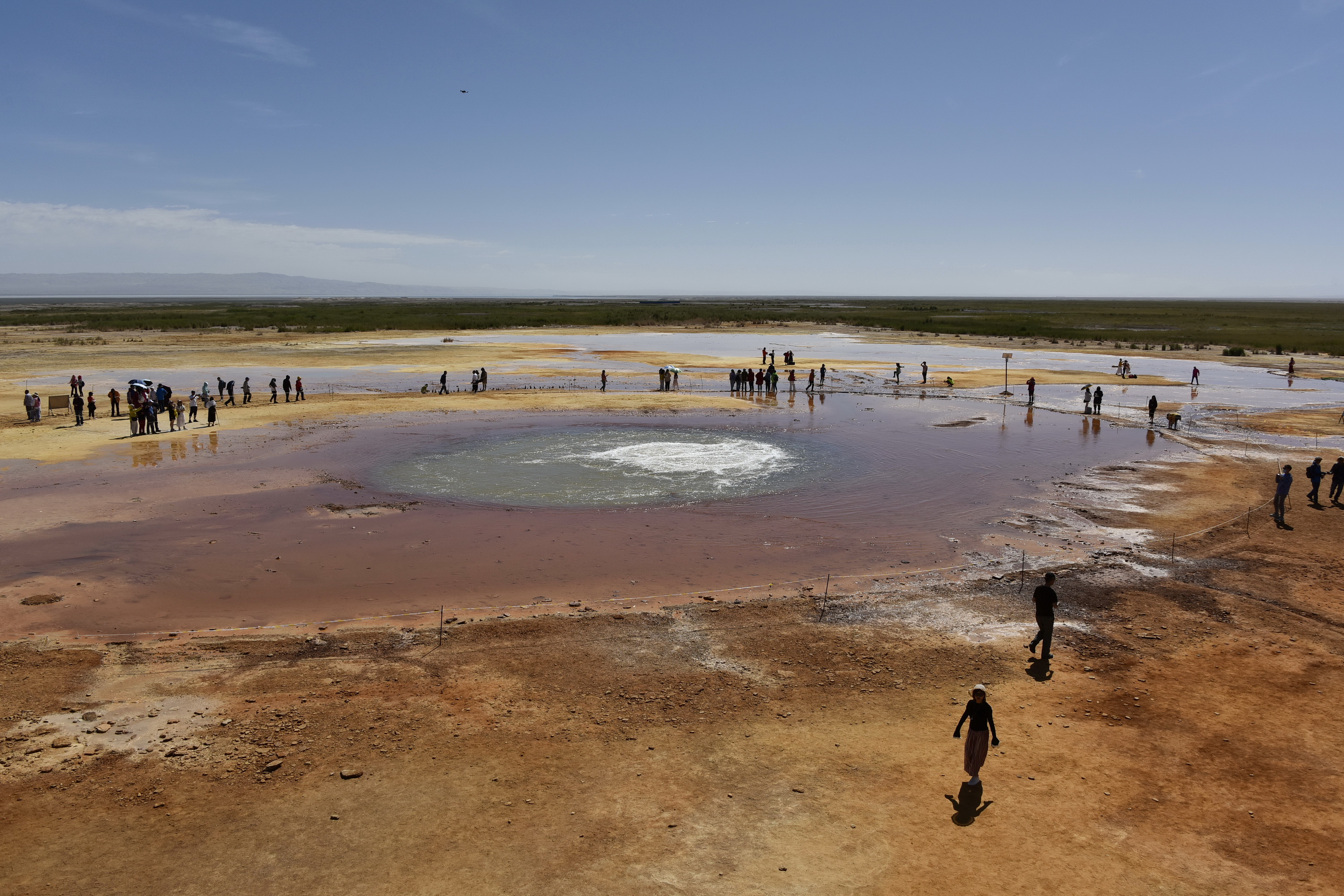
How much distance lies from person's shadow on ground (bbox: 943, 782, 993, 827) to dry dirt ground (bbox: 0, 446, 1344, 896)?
4cm

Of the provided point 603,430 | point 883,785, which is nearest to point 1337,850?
point 883,785

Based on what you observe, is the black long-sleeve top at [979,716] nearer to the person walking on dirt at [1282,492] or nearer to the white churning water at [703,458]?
the white churning water at [703,458]

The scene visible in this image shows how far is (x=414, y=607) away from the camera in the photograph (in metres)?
15.2

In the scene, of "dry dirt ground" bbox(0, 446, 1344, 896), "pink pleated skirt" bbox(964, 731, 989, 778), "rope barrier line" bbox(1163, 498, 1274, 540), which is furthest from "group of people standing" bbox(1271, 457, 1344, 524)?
"pink pleated skirt" bbox(964, 731, 989, 778)

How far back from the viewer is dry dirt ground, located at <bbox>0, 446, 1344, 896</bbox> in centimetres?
814

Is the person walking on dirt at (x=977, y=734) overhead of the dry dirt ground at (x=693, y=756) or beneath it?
overhead

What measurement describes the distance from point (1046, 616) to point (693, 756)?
20.1 feet

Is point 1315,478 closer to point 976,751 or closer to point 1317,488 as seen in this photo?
point 1317,488

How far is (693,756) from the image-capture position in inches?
400

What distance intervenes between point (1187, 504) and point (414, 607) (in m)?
20.2

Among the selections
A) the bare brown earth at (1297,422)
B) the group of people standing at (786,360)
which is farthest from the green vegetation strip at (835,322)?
the bare brown earth at (1297,422)

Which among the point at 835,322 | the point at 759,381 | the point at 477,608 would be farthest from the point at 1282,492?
the point at 835,322

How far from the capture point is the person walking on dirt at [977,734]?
9234mm

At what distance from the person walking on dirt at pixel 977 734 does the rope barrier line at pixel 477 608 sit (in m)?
7.01
